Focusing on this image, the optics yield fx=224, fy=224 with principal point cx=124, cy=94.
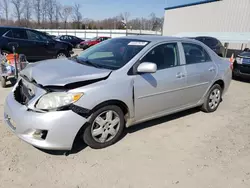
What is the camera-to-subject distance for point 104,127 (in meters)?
3.12

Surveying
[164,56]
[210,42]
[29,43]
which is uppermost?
[210,42]

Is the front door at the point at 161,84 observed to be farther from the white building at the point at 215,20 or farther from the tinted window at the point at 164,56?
the white building at the point at 215,20

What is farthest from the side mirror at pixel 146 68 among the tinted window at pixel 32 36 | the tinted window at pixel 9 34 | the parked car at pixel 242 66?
the tinted window at pixel 9 34

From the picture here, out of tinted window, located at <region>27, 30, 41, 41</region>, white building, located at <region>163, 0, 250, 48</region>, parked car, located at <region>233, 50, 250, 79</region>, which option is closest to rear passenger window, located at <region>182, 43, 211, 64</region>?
parked car, located at <region>233, 50, 250, 79</region>

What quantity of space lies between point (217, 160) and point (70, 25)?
246 feet

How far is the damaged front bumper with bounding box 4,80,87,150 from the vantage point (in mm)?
2641

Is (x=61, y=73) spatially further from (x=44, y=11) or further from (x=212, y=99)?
(x=44, y=11)

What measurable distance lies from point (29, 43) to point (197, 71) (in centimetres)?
792

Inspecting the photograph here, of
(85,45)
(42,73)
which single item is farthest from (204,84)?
(85,45)

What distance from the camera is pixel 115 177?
263 centimetres

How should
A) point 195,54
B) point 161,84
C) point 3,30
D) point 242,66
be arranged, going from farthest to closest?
point 3,30, point 242,66, point 195,54, point 161,84

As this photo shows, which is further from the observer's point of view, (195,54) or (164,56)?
(195,54)

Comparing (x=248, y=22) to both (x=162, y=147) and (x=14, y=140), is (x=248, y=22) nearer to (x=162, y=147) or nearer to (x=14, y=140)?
(x=162, y=147)

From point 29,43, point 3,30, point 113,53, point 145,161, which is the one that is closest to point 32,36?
point 29,43
